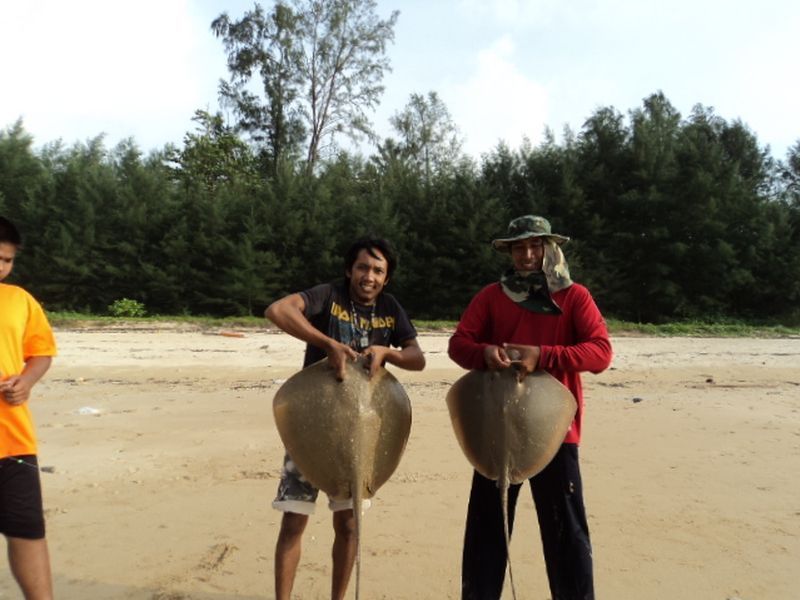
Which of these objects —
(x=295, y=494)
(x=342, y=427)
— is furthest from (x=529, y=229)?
(x=295, y=494)

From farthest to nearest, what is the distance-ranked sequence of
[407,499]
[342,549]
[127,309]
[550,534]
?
1. [127,309]
2. [407,499]
3. [342,549]
4. [550,534]

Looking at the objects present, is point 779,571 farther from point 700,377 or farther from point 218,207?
point 218,207

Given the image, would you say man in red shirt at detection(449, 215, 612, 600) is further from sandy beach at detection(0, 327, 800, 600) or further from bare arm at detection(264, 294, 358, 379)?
sandy beach at detection(0, 327, 800, 600)

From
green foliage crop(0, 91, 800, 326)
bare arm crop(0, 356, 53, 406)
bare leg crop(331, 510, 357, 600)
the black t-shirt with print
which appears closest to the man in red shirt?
the black t-shirt with print

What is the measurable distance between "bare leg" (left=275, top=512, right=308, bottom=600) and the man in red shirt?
69cm

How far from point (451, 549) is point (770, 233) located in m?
20.1

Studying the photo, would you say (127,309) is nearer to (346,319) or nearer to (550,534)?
(346,319)

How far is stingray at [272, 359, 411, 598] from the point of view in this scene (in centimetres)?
211

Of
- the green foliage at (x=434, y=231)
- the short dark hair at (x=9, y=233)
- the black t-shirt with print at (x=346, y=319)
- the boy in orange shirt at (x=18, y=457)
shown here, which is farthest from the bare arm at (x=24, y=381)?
the green foliage at (x=434, y=231)

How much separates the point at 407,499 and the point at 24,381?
2636 mm

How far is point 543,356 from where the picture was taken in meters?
2.29

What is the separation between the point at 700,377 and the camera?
372 inches

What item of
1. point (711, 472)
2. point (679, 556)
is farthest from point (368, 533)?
point (711, 472)

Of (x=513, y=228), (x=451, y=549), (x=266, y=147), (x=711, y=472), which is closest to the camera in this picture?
(x=513, y=228)
